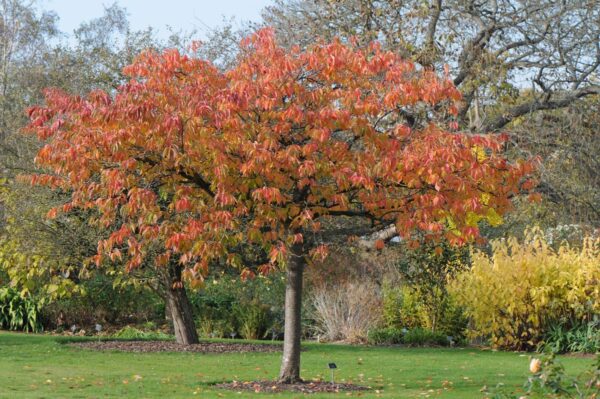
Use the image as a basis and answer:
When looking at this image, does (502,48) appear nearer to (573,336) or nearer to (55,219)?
(573,336)

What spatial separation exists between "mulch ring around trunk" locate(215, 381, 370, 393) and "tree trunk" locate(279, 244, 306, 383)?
141 millimetres

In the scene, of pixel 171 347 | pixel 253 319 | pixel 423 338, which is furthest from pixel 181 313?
pixel 423 338

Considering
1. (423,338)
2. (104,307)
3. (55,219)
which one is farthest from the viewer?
(104,307)

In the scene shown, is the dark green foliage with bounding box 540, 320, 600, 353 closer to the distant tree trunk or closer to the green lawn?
the green lawn

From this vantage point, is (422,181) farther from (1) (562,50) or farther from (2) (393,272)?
(2) (393,272)

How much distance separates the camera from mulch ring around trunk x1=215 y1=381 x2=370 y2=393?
32.4 feet

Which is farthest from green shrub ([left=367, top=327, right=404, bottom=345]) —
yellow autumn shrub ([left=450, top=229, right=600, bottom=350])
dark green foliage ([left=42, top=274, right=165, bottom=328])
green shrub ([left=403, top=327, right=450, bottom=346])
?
dark green foliage ([left=42, top=274, right=165, bottom=328])

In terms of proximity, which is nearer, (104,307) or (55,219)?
(55,219)

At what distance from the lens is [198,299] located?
20.4m

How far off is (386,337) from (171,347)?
430cm

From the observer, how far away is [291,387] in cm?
1008

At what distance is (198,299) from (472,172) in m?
12.4

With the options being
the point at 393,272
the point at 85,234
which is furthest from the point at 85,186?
the point at 393,272

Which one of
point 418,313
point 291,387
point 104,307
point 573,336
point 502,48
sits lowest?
point 291,387
